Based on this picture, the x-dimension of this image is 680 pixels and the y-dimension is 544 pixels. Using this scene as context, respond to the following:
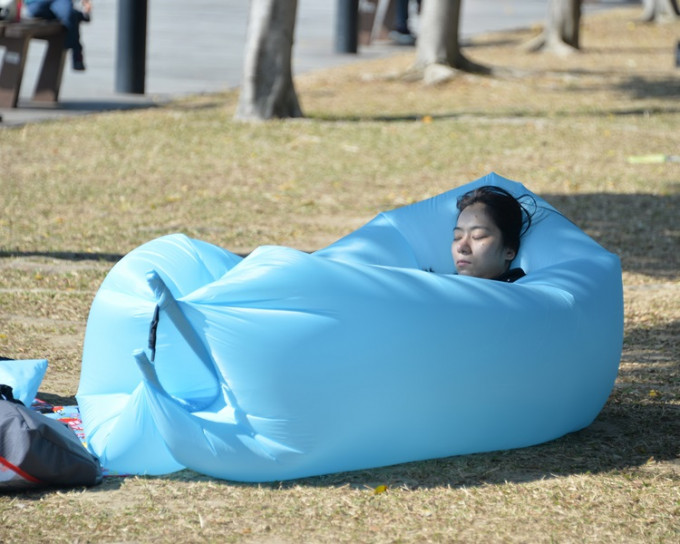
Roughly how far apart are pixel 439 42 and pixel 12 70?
569cm

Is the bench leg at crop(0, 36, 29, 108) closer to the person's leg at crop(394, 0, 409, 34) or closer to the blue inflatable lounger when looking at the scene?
the blue inflatable lounger

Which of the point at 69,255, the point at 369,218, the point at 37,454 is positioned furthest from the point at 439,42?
the point at 37,454

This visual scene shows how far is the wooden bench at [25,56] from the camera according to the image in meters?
12.0

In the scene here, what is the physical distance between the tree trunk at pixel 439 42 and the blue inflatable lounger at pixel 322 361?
10.8 metres

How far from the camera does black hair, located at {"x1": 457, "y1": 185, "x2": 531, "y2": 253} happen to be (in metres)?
4.73

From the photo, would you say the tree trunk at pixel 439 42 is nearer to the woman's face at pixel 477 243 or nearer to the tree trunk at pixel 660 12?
the woman's face at pixel 477 243

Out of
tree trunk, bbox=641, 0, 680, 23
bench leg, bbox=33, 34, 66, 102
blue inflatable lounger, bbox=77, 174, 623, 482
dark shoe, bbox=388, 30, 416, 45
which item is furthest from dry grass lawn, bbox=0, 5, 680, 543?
tree trunk, bbox=641, 0, 680, 23

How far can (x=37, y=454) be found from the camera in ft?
12.4

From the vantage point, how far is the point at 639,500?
156 inches

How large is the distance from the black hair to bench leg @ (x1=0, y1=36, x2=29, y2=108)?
8.36 meters

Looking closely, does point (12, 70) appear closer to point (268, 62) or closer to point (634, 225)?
point (268, 62)

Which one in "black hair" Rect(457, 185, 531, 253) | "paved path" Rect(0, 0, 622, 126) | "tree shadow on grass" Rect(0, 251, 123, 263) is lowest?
"tree shadow on grass" Rect(0, 251, 123, 263)

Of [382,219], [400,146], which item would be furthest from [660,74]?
[382,219]

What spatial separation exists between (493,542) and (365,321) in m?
0.83
